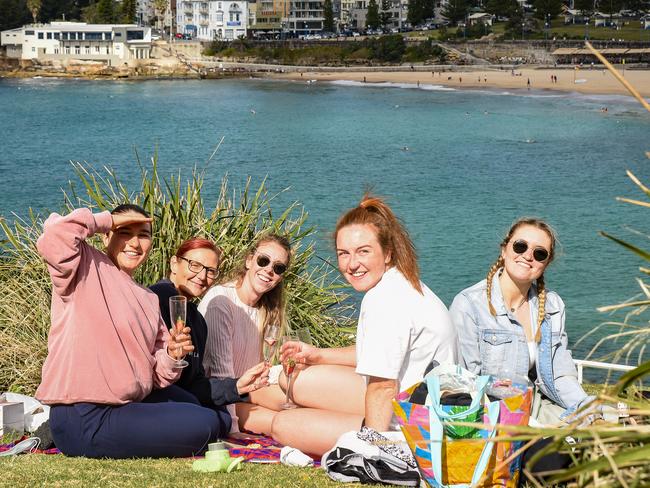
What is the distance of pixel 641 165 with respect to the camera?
3794cm

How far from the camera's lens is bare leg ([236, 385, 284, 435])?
15.8ft

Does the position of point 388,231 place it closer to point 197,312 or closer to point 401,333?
point 401,333

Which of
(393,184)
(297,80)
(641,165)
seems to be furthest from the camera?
(297,80)

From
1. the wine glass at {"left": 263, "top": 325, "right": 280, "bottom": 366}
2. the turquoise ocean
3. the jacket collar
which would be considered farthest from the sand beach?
the wine glass at {"left": 263, "top": 325, "right": 280, "bottom": 366}

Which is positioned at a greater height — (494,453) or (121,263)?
(121,263)

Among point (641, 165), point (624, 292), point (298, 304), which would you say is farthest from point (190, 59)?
point (298, 304)

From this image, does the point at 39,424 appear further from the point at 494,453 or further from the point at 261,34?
the point at 261,34

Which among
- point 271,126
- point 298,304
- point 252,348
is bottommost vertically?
point 271,126

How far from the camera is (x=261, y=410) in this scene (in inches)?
192

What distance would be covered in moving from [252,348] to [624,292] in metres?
14.1

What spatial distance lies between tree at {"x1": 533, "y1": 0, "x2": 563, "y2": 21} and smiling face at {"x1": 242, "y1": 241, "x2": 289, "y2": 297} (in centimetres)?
10828

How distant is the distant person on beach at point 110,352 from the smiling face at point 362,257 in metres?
0.70

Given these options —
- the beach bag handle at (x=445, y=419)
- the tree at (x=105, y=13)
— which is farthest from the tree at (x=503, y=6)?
the beach bag handle at (x=445, y=419)

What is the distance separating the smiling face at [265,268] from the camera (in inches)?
184
